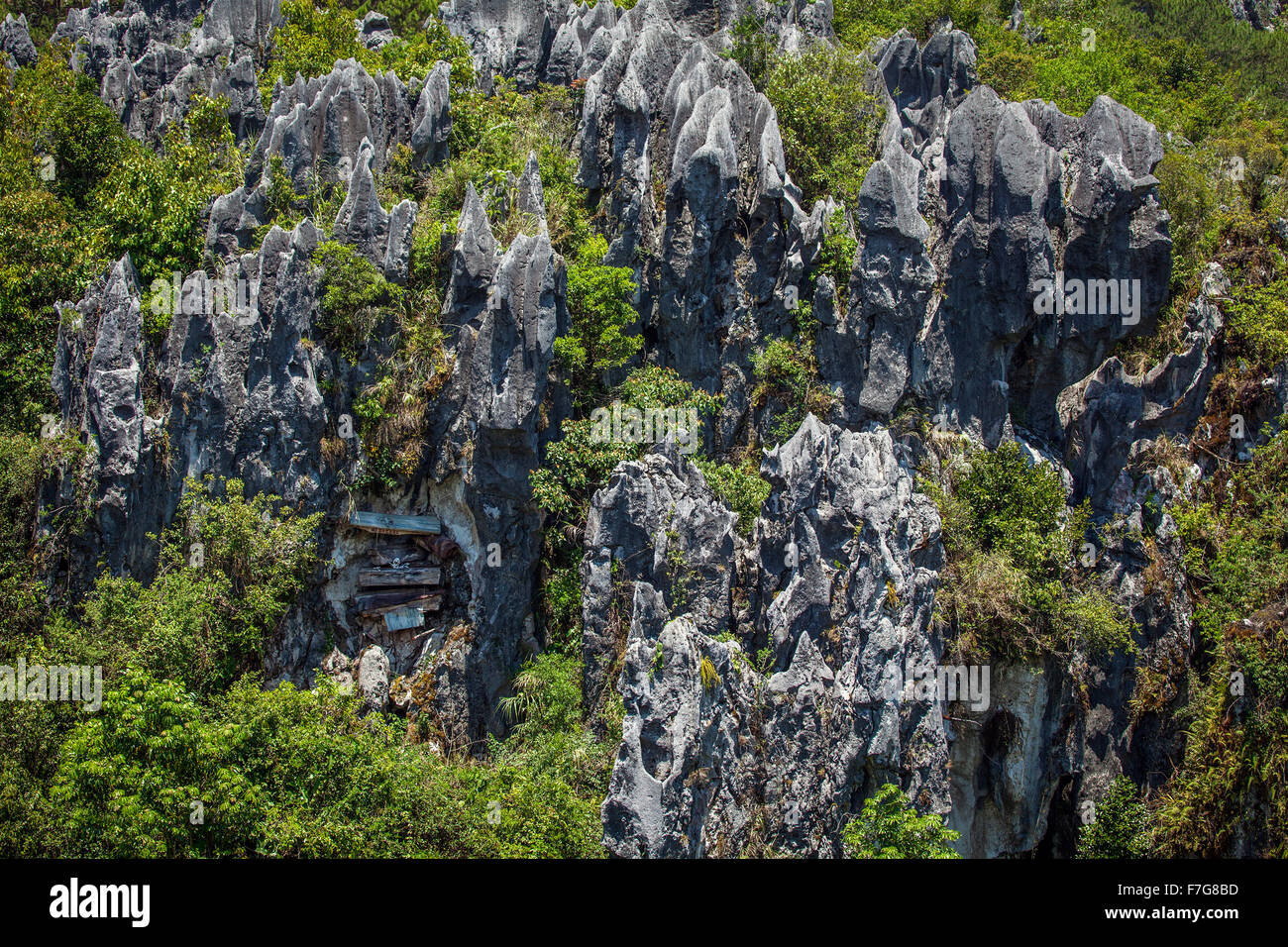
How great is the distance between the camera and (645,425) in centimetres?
2081

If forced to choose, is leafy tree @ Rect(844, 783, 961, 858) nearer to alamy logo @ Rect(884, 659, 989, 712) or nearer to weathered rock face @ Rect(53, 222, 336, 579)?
alamy logo @ Rect(884, 659, 989, 712)

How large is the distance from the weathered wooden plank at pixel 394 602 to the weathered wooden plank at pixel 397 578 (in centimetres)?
22

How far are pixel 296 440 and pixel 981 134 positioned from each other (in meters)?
16.2

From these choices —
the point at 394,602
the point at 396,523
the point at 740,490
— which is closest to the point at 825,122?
the point at 740,490

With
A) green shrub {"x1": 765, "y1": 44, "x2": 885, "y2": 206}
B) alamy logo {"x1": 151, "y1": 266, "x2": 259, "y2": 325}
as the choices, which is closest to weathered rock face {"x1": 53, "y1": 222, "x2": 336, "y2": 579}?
alamy logo {"x1": 151, "y1": 266, "x2": 259, "y2": 325}

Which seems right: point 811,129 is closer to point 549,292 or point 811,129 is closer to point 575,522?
point 549,292

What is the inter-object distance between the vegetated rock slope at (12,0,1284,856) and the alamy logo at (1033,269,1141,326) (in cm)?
21

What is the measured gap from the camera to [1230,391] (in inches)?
912

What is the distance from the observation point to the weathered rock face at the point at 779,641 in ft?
52.3

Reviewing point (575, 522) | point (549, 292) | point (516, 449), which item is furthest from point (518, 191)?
point (575, 522)

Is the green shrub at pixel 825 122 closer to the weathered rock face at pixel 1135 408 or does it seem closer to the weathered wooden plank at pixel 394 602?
the weathered rock face at pixel 1135 408

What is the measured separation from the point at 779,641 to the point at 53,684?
1260cm

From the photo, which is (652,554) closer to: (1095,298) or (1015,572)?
(1015,572)

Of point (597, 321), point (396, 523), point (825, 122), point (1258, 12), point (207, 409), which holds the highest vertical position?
point (1258, 12)
